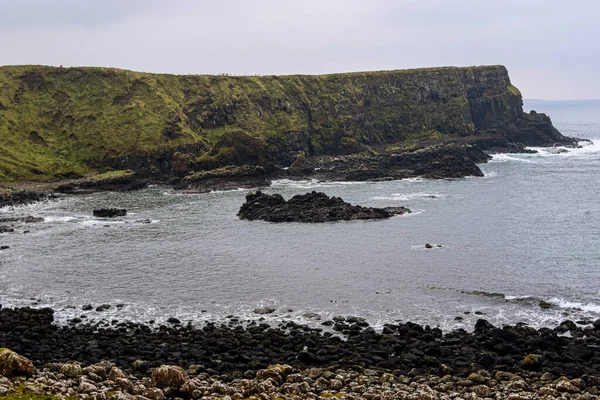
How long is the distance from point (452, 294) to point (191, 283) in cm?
2165

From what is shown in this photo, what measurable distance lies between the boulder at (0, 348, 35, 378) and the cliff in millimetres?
88834

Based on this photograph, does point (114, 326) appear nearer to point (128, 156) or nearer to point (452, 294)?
point (452, 294)

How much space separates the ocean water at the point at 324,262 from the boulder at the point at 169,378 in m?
16.1

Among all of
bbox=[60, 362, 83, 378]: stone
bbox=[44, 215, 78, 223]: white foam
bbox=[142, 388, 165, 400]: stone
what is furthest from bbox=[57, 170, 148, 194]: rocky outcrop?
bbox=[142, 388, 165, 400]: stone

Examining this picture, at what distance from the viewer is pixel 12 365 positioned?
29.4m

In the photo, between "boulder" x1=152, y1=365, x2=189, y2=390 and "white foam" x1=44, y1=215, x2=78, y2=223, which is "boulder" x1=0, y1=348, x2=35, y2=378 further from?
"white foam" x1=44, y1=215, x2=78, y2=223

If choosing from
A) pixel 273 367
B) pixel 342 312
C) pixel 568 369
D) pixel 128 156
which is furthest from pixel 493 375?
pixel 128 156

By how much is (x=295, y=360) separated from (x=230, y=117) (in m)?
114

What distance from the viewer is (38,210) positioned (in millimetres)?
90062

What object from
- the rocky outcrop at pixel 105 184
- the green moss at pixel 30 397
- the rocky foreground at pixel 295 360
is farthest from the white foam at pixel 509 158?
the green moss at pixel 30 397

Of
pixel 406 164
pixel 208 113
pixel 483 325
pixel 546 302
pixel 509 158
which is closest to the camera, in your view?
pixel 483 325

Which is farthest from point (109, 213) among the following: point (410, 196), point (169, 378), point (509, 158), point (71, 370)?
point (509, 158)

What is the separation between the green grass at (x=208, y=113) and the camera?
125500 millimetres

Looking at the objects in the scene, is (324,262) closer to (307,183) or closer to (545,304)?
(545,304)
